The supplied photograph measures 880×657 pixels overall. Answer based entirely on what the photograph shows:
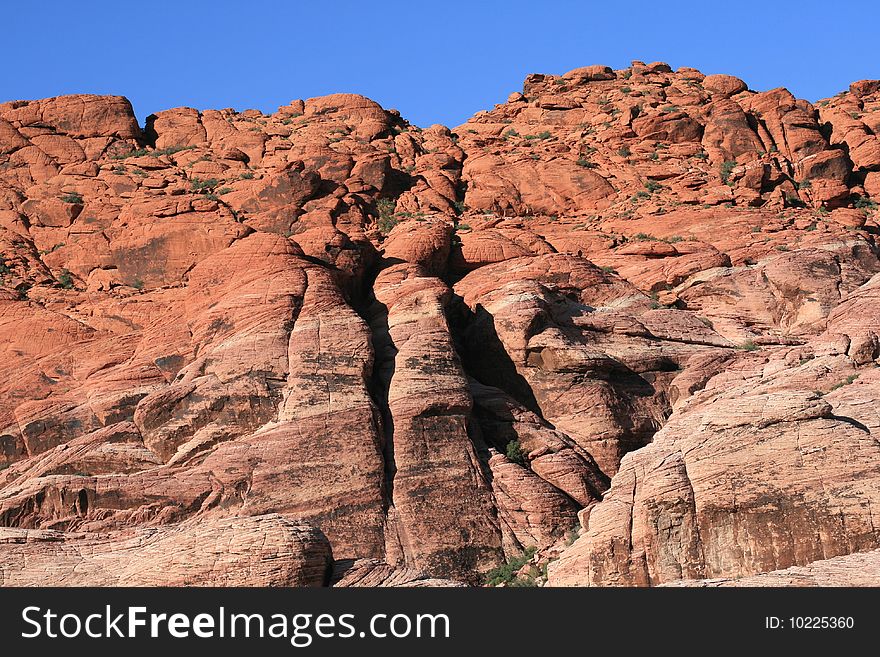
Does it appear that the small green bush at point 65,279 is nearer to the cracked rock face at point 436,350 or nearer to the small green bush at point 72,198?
the cracked rock face at point 436,350

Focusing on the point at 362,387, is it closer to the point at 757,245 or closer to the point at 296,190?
the point at 296,190

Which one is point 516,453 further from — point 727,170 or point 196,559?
point 727,170

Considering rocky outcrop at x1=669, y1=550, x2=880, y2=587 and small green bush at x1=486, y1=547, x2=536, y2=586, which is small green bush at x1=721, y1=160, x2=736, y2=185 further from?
rocky outcrop at x1=669, y1=550, x2=880, y2=587

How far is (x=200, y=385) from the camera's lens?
3575cm

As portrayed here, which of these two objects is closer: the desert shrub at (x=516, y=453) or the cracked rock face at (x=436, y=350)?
the cracked rock face at (x=436, y=350)

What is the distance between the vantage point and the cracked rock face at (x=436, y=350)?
24797 millimetres

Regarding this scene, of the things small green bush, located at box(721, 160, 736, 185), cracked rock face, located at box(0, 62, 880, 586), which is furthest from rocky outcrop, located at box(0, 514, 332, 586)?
small green bush, located at box(721, 160, 736, 185)

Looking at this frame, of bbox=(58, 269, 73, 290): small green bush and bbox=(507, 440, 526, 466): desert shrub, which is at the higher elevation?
bbox=(58, 269, 73, 290): small green bush

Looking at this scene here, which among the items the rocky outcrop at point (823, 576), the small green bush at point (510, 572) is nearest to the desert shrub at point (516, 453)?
the small green bush at point (510, 572)

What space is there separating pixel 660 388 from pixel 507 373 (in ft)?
15.9

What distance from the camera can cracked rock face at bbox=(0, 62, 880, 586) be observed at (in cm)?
2480

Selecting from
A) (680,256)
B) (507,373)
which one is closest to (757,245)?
(680,256)

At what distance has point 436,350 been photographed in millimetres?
37281

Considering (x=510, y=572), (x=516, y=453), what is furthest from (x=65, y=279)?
(x=510, y=572)
